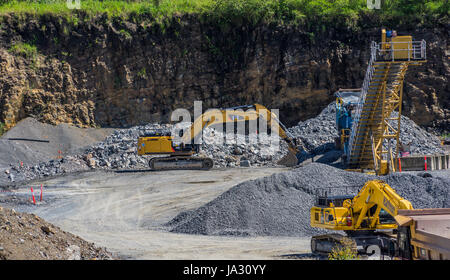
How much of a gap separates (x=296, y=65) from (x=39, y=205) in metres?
20.8

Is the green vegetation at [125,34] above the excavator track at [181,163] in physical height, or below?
above

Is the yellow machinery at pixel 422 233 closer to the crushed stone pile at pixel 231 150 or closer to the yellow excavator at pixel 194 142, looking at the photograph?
the crushed stone pile at pixel 231 150

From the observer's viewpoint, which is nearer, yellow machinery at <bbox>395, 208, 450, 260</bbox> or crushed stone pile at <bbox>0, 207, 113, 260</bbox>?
yellow machinery at <bbox>395, 208, 450, 260</bbox>

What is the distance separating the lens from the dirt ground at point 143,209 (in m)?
13.7

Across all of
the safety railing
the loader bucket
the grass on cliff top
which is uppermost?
the grass on cliff top

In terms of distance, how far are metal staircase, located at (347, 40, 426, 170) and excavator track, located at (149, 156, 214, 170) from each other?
7.47 metres

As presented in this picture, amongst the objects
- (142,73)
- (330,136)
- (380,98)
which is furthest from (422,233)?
(142,73)

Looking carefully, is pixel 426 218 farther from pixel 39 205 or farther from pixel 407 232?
pixel 39 205

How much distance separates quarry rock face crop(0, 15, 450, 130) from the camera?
36438 millimetres

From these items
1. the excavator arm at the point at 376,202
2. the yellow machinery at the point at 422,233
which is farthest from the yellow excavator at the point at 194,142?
the yellow machinery at the point at 422,233

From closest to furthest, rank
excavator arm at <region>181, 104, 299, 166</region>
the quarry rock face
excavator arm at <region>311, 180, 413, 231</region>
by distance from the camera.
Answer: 1. excavator arm at <region>311, 180, 413, 231</region>
2. excavator arm at <region>181, 104, 299, 166</region>
3. the quarry rock face

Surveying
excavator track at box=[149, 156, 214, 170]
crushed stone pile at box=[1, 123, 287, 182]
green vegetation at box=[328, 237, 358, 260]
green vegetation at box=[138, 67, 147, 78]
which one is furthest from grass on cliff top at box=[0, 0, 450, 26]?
green vegetation at box=[328, 237, 358, 260]

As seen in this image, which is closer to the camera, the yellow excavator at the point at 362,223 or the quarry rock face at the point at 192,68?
the yellow excavator at the point at 362,223

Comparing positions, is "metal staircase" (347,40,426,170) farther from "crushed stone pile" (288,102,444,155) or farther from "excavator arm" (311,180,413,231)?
"excavator arm" (311,180,413,231)
